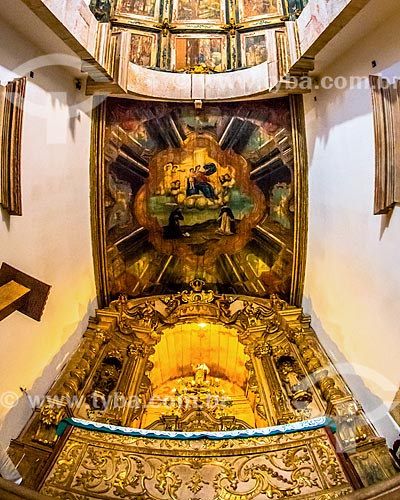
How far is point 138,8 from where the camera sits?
9.45 m

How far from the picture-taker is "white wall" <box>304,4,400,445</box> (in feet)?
20.0

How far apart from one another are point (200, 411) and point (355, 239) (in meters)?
4.69

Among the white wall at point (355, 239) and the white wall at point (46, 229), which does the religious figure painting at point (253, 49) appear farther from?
the white wall at point (46, 229)

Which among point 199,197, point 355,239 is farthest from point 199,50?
point 355,239

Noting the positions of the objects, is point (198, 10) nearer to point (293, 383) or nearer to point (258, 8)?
point (258, 8)

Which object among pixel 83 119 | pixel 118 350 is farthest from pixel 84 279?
Result: pixel 83 119

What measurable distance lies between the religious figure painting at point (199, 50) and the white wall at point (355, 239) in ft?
8.49

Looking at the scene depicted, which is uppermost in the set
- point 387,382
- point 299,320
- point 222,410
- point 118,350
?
point 299,320

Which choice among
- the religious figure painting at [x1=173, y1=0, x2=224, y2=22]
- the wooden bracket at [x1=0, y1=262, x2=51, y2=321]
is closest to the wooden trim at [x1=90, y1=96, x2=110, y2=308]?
the religious figure painting at [x1=173, y1=0, x2=224, y2=22]

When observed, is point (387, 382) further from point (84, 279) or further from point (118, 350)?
point (84, 279)

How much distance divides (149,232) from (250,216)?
265 centimetres

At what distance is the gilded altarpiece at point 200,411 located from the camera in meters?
5.50

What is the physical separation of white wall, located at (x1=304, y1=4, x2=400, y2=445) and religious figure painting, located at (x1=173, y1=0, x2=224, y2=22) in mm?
3372

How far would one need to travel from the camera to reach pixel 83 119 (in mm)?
8562
